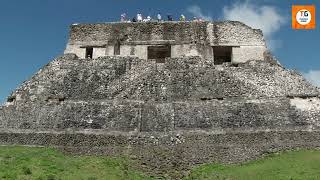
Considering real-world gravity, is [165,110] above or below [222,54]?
below

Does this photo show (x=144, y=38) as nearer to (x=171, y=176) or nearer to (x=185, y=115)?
(x=185, y=115)

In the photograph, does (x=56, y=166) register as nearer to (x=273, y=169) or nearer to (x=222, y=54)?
(x=273, y=169)

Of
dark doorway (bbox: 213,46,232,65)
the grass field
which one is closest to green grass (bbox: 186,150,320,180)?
the grass field

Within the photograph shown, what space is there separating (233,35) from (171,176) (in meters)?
11.9

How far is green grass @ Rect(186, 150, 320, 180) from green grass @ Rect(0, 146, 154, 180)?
8.01 feet

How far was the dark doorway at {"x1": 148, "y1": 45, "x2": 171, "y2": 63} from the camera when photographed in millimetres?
28328

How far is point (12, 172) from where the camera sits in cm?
1670

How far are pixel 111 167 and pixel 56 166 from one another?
6.61 ft

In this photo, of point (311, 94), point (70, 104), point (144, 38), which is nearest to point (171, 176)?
point (70, 104)

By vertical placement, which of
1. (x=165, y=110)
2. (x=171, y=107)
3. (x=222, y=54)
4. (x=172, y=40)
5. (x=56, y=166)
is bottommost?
(x=56, y=166)

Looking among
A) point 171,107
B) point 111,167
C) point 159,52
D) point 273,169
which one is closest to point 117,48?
point 159,52

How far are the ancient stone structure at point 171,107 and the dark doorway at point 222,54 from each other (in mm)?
327

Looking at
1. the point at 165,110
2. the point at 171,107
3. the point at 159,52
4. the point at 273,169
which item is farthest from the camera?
the point at 159,52

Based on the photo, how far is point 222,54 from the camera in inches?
1148
